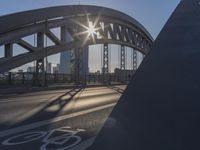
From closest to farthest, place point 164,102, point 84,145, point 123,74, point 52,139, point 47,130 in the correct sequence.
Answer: point 164,102 < point 84,145 < point 52,139 < point 47,130 < point 123,74

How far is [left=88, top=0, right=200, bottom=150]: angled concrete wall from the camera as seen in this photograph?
668cm

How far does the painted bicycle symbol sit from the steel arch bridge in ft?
119

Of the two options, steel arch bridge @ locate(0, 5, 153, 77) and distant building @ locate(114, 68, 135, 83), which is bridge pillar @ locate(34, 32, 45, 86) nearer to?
steel arch bridge @ locate(0, 5, 153, 77)

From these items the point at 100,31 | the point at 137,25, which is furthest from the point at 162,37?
the point at 137,25

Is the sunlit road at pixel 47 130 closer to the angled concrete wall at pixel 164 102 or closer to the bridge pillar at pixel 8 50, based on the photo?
the angled concrete wall at pixel 164 102

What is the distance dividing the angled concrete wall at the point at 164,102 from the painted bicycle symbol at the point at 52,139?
0.92 m

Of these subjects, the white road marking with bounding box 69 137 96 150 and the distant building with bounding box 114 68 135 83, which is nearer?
the white road marking with bounding box 69 137 96 150

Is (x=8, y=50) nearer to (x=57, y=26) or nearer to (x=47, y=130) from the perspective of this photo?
(x=57, y=26)

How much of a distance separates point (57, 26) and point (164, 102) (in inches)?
1779

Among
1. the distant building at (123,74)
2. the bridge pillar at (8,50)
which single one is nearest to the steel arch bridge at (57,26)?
the bridge pillar at (8,50)

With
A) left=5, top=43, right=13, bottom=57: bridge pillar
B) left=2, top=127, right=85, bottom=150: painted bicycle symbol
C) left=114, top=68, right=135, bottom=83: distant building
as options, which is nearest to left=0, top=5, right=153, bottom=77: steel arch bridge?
left=5, top=43, right=13, bottom=57: bridge pillar

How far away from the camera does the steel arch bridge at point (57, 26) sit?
4603 centimetres

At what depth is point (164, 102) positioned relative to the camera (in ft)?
24.1

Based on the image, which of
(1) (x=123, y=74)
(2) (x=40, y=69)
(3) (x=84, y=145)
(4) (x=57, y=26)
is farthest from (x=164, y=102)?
(1) (x=123, y=74)
